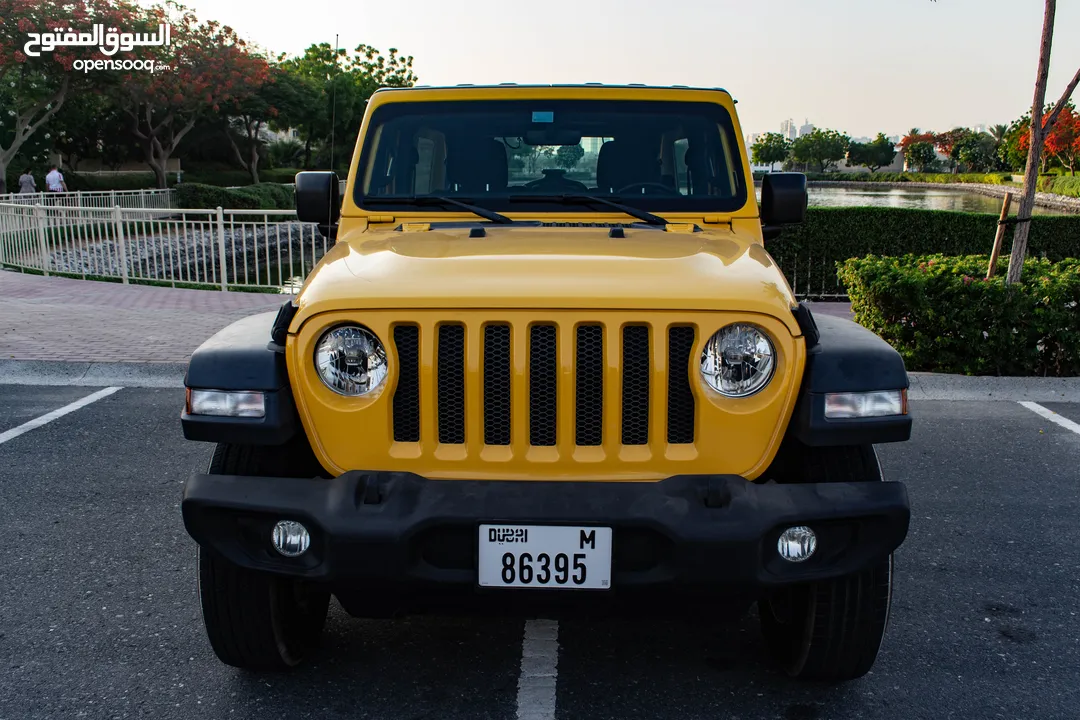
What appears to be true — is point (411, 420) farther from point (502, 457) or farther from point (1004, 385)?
point (1004, 385)

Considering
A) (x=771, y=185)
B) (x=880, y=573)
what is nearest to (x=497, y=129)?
(x=771, y=185)

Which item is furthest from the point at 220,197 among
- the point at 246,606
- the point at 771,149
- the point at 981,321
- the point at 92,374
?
the point at 771,149

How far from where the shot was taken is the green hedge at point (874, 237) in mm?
13250

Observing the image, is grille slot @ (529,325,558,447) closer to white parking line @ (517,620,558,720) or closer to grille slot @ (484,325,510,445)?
grille slot @ (484,325,510,445)

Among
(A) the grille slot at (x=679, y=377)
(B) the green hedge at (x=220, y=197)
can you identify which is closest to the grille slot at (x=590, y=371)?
(A) the grille slot at (x=679, y=377)

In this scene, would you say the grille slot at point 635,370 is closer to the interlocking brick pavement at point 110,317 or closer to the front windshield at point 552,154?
the front windshield at point 552,154

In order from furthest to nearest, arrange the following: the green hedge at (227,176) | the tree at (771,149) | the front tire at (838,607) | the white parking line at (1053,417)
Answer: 1. the tree at (771,149)
2. the green hedge at (227,176)
3. the white parking line at (1053,417)
4. the front tire at (838,607)

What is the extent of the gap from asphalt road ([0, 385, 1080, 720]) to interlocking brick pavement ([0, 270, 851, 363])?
12.5ft

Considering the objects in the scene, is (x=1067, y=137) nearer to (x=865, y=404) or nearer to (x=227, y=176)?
(x=227, y=176)

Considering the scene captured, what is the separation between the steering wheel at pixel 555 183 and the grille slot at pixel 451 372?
4.72ft

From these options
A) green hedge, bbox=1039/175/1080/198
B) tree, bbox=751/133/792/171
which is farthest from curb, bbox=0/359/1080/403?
tree, bbox=751/133/792/171

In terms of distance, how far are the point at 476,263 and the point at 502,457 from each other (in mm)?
590

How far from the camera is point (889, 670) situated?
10.8 ft

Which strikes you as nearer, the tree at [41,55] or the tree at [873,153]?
the tree at [41,55]
